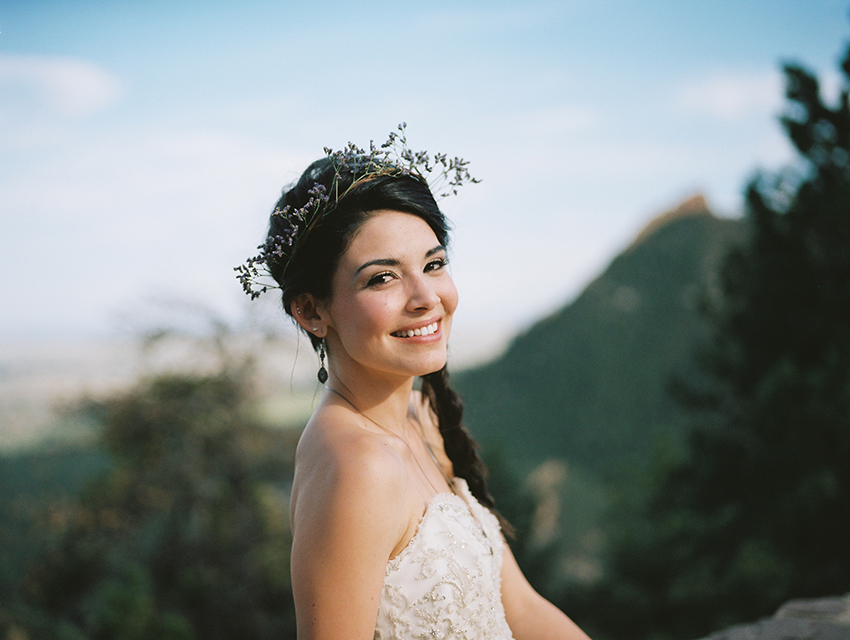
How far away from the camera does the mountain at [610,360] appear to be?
23750 millimetres

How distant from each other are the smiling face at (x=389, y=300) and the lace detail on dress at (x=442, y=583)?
518 mm

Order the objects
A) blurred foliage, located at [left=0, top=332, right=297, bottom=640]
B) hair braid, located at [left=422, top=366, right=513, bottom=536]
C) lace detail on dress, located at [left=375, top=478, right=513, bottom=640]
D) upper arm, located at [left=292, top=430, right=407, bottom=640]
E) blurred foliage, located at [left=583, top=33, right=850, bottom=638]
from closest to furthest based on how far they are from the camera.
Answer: upper arm, located at [left=292, top=430, right=407, bottom=640]
lace detail on dress, located at [left=375, top=478, right=513, bottom=640]
hair braid, located at [left=422, top=366, right=513, bottom=536]
blurred foliage, located at [left=583, top=33, right=850, bottom=638]
blurred foliage, located at [left=0, top=332, right=297, bottom=640]

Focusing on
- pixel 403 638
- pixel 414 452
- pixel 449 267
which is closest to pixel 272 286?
pixel 449 267

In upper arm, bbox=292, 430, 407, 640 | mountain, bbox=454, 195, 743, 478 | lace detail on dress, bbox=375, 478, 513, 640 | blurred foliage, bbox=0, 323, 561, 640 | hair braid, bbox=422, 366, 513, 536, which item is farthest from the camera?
mountain, bbox=454, 195, 743, 478

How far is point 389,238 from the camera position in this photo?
2.04m

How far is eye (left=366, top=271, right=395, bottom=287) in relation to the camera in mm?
1991

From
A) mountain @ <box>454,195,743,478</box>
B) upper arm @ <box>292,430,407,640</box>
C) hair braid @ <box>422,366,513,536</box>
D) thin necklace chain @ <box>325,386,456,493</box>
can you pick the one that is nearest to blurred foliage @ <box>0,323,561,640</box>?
hair braid @ <box>422,366,513,536</box>

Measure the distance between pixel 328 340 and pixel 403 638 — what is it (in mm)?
1002

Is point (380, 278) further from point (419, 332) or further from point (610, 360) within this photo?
point (610, 360)

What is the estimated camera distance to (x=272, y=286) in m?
2.22

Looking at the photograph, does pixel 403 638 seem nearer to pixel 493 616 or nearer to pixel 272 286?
pixel 493 616

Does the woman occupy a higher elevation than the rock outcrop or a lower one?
higher

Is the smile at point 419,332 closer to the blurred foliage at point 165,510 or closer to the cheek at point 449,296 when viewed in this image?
the cheek at point 449,296

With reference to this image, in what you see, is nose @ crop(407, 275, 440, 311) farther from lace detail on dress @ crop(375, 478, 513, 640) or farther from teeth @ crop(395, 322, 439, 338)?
lace detail on dress @ crop(375, 478, 513, 640)
